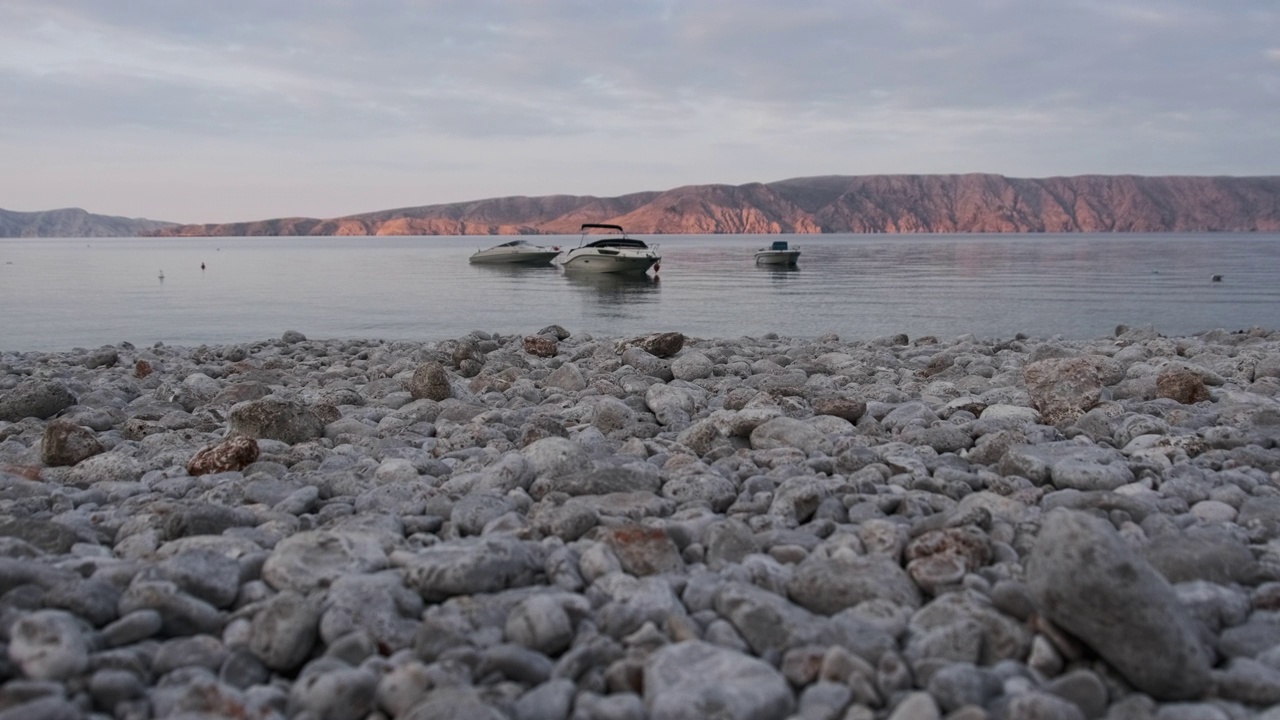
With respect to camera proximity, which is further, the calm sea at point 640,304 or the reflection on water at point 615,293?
the reflection on water at point 615,293

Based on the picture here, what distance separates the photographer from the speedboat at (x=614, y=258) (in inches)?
1423

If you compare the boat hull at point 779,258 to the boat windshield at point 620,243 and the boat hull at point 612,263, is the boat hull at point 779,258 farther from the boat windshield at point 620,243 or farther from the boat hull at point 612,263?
the boat hull at point 612,263

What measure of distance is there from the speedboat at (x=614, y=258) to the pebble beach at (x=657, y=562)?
30.0 metres

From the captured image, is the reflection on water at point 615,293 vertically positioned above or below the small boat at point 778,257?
below

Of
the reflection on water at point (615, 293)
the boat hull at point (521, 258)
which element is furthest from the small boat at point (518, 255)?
the reflection on water at point (615, 293)

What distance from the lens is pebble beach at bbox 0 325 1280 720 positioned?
2.37 metres

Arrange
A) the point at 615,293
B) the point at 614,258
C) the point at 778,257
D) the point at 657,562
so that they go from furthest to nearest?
the point at 778,257 < the point at 614,258 < the point at 615,293 < the point at 657,562

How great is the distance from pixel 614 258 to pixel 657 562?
33549 millimetres

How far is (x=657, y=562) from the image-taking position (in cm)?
321

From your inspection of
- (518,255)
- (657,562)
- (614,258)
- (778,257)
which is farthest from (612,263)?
(657,562)

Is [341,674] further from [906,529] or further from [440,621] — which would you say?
[906,529]

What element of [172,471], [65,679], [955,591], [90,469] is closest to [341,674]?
[65,679]

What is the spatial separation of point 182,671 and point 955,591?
230cm

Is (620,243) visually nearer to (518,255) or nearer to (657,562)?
(518,255)
